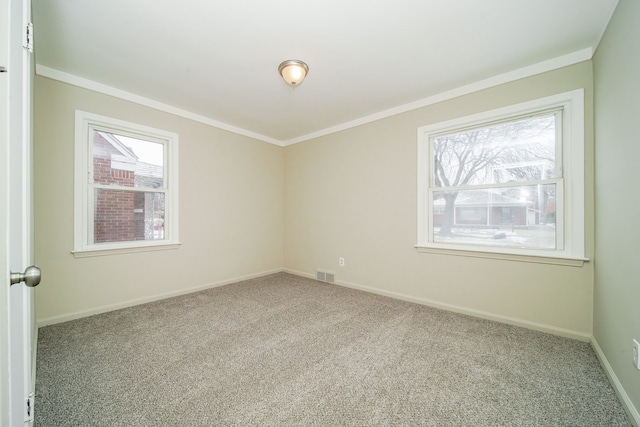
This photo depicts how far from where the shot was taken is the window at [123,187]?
268 centimetres

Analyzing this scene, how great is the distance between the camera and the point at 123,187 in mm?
2967

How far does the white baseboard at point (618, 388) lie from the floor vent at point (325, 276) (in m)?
2.77

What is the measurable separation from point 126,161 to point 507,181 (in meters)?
4.17

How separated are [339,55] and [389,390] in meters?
2.60

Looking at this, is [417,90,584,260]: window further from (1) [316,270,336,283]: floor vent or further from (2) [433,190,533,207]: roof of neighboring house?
(1) [316,270,336,283]: floor vent

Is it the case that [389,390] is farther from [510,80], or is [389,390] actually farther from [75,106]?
[75,106]

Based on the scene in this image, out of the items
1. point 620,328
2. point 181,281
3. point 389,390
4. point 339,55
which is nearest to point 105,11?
point 339,55

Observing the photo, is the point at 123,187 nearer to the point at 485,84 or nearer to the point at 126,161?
the point at 126,161

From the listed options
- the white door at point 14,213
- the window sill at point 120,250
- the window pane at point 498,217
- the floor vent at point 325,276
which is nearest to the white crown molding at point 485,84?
the window pane at point 498,217

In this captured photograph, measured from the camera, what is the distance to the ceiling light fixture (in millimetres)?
2336

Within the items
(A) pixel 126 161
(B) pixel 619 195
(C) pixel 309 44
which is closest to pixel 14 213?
(C) pixel 309 44

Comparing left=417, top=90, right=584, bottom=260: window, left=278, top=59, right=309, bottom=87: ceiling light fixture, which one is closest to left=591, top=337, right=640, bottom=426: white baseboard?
left=417, top=90, right=584, bottom=260: window

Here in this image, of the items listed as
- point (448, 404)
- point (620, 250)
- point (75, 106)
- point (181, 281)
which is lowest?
point (448, 404)

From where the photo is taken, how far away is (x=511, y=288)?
2533 mm
